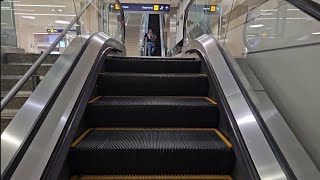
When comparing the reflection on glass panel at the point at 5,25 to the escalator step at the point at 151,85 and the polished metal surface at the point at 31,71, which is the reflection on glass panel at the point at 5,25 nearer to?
the polished metal surface at the point at 31,71

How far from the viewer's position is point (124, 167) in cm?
162

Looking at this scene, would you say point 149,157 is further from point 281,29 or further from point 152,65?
point 152,65

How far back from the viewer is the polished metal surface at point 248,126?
130 centimetres

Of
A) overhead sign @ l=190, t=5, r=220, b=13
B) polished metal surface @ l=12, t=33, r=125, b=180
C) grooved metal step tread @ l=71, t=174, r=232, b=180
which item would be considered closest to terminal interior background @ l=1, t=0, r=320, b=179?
polished metal surface @ l=12, t=33, r=125, b=180

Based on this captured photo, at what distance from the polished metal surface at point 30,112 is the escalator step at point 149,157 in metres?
0.36

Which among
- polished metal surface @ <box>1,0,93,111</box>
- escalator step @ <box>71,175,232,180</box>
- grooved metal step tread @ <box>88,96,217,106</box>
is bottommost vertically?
escalator step @ <box>71,175,232,180</box>

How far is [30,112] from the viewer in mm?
1305

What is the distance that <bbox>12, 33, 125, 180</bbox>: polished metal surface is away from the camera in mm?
1168

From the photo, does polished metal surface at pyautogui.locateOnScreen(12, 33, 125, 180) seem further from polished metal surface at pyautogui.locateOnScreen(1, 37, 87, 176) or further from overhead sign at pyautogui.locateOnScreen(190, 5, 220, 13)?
overhead sign at pyautogui.locateOnScreen(190, 5, 220, 13)

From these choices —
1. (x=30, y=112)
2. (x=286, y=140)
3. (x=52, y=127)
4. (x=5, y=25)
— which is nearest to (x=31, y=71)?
(x=30, y=112)

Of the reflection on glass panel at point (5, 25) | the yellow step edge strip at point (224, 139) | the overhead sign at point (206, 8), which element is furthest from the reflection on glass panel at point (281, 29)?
the overhead sign at point (206, 8)

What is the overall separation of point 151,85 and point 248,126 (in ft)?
3.70

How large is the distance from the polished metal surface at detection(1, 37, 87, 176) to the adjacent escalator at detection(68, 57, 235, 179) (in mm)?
345

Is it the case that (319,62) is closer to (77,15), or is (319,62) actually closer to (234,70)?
(234,70)
